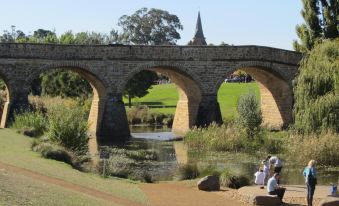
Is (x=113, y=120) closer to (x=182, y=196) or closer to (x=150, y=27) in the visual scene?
(x=182, y=196)

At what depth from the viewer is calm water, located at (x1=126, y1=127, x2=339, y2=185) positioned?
2388 centimetres

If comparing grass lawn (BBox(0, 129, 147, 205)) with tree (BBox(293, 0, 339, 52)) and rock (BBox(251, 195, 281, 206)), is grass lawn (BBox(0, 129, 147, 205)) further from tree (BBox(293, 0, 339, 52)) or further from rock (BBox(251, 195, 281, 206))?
tree (BBox(293, 0, 339, 52))

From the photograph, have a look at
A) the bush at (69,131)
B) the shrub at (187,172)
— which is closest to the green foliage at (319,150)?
the shrub at (187,172)

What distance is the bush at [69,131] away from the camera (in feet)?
86.5

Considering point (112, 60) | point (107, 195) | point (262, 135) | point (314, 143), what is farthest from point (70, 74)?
point (107, 195)

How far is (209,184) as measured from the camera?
799 inches

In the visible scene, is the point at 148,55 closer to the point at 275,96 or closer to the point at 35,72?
the point at 35,72

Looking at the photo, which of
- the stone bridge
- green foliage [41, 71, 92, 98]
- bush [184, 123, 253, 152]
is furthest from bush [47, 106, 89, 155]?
green foliage [41, 71, 92, 98]

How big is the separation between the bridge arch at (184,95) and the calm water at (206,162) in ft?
15.3

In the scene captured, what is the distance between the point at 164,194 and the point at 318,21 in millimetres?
32083

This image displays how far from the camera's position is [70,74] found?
55938 mm

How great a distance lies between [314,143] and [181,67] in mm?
16441

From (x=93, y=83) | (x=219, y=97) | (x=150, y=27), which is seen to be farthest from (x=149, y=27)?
(x=93, y=83)

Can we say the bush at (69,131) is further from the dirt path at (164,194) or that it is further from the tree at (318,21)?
the tree at (318,21)
